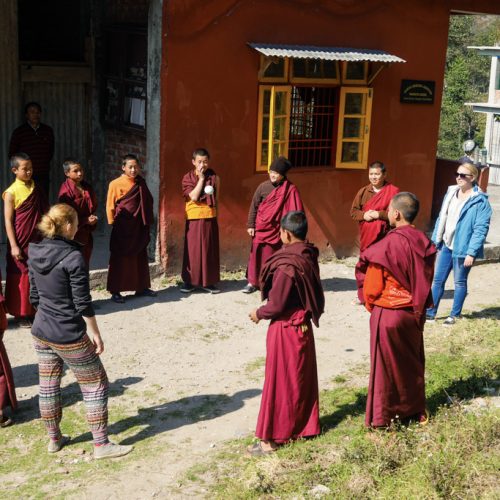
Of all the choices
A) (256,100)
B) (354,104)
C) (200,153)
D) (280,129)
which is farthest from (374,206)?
(354,104)

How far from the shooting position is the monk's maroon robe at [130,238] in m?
8.73

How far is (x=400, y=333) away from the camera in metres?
5.54

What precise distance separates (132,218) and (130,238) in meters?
0.23

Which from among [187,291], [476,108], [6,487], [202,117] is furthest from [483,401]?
[476,108]

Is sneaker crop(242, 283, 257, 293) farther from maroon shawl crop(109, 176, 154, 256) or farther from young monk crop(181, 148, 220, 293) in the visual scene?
maroon shawl crop(109, 176, 154, 256)

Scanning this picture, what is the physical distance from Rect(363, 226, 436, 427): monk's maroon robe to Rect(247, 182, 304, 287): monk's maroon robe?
3256mm

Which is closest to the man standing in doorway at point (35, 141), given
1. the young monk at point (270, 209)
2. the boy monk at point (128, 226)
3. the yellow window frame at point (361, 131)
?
the boy monk at point (128, 226)

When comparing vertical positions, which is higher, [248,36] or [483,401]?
[248,36]

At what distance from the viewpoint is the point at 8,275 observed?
789cm

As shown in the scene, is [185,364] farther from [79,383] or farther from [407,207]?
[407,207]

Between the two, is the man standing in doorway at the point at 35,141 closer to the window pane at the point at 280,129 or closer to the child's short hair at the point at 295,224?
the window pane at the point at 280,129

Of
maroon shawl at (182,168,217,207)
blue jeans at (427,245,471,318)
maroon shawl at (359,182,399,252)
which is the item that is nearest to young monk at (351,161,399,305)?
maroon shawl at (359,182,399,252)

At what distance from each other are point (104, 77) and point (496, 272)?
6170mm

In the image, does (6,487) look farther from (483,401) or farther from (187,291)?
(187,291)
